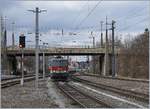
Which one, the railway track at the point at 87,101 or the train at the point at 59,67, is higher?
the train at the point at 59,67

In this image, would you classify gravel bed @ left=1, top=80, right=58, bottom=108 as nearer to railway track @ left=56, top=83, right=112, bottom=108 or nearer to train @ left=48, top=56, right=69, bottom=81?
railway track @ left=56, top=83, right=112, bottom=108

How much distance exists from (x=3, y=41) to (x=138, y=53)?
87.4ft

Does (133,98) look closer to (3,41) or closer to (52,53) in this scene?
(3,41)

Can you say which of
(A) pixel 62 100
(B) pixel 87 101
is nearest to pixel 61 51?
(A) pixel 62 100

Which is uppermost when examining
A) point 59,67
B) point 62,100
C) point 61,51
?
point 61,51

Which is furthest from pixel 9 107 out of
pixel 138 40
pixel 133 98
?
pixel 138 40

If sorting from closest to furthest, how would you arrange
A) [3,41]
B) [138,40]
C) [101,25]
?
[138,40] → [3,41] → [101,25]

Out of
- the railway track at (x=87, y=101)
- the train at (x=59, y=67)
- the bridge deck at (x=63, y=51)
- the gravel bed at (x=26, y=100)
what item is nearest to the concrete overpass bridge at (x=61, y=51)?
the bridge deck at (x=63, y=51)

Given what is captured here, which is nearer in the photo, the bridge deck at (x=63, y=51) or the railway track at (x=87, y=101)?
the railway track at (x=87, y=101)

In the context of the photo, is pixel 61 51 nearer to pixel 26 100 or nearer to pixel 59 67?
pixel 59 67

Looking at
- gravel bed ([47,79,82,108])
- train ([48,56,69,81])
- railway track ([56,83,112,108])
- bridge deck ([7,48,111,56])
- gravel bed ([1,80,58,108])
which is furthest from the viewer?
bridge deck ([7,48,111,56])

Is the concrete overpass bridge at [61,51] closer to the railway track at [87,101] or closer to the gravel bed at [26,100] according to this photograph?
the railway track at [87,101]

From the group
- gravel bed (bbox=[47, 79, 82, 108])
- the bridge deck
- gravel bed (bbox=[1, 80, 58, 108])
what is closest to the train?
gravel bed (bbox=[47, 79, 82, 108])

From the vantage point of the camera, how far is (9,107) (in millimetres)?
20094
